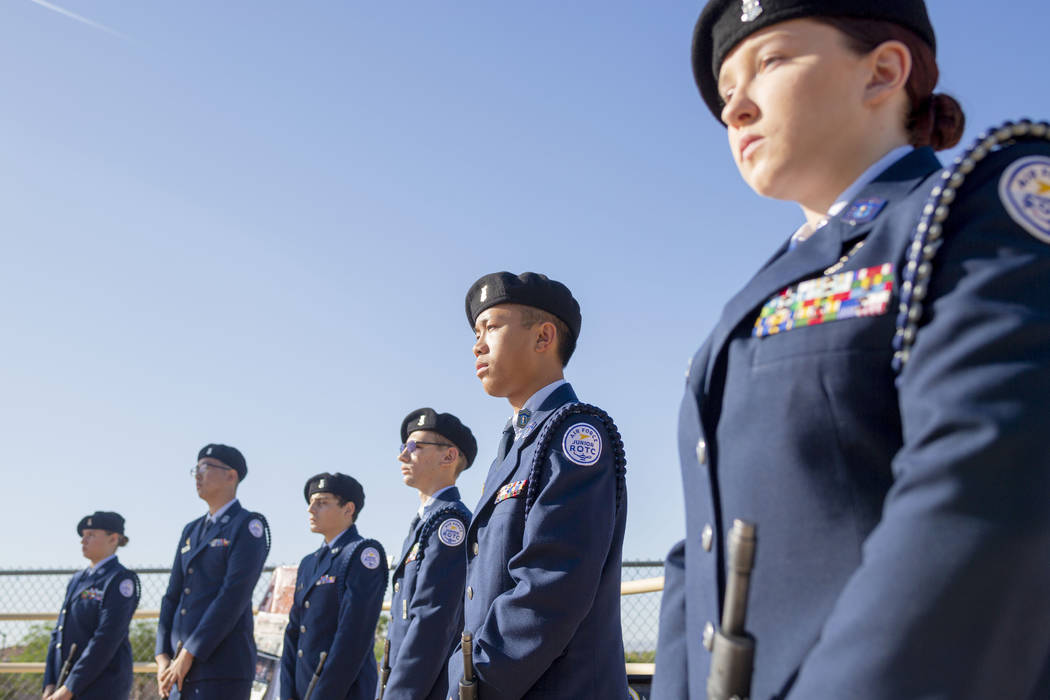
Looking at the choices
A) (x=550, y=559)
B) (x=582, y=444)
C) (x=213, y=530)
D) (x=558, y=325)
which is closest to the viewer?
(x=550, y=559)

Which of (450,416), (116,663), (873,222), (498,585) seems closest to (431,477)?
(450,416)

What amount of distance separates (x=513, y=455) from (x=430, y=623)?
1767 mm

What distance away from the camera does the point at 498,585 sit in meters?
3.35

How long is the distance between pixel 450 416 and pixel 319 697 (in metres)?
2.21

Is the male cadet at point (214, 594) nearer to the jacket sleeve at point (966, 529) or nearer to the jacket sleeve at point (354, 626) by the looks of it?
the jacket sleeve at point (354, 626)

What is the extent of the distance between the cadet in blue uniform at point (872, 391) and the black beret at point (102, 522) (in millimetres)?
10082

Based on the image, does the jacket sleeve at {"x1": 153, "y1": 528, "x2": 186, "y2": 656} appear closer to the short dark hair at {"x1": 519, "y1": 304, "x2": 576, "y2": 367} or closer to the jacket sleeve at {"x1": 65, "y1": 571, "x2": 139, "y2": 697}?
the jacket sleeve at {"x1": 65, "y1": 571, "x2": 139, "y2": 697}

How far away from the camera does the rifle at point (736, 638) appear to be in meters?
1.31

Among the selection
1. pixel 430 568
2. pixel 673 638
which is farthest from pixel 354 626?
pixel 673 638

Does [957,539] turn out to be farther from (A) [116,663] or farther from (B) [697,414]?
(A) [116,663]

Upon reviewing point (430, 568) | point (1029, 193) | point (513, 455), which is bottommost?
point (430, 568)

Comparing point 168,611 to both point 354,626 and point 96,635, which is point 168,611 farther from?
point 354,626

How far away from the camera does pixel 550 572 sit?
10.2ft

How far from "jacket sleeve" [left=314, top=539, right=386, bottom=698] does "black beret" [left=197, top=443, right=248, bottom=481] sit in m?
2.01
